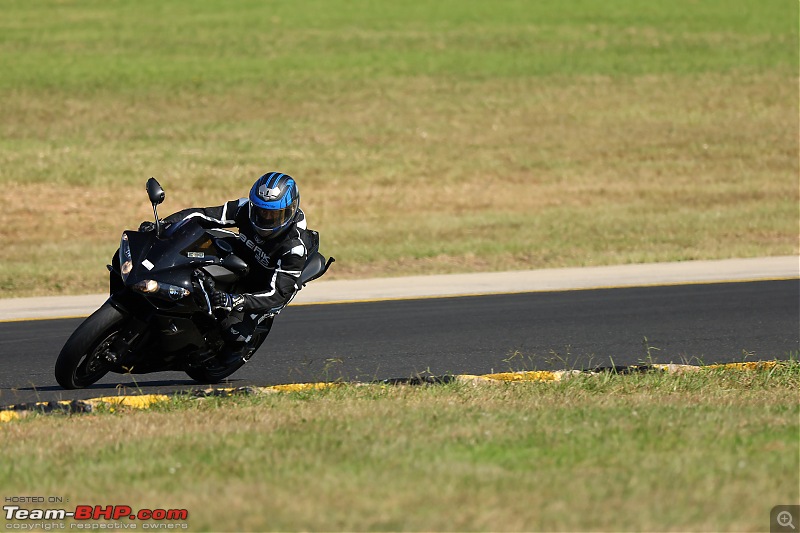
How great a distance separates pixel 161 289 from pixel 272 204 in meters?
1.07

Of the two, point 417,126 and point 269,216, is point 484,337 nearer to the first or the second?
point 269,216

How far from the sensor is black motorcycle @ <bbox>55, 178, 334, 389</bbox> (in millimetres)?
9172

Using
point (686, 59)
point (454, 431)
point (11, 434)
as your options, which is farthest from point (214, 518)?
point (686, 59)

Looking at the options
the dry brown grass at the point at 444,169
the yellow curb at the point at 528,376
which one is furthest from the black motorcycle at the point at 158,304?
the dry brown grass at the point at 444,169

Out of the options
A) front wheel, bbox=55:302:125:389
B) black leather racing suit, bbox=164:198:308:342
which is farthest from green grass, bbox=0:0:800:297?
black leather racing suit, bbox=164:198:308:342

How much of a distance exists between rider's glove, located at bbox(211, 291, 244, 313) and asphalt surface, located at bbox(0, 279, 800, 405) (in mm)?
1184

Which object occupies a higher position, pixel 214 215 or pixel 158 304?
pixel 214 215

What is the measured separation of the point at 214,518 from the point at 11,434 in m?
2.87

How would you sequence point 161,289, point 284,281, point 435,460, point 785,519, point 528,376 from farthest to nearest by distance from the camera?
point 528,376 → point 284,281 → point 161,289 → point 435,460 → point 785,519

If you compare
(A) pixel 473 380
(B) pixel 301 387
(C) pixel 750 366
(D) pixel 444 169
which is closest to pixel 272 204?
(B) pixel 301 387

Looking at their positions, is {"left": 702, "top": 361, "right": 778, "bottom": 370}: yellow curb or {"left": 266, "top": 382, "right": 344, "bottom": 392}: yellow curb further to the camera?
{"left": 702, "top": 361, "right": 778, "bottom": 370}: yellow curb

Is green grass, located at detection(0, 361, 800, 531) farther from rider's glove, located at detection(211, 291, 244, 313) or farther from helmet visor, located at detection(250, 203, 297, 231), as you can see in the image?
helmet visor, located at detection(250, 203, 297, 231)

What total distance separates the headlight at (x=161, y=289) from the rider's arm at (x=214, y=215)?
2.44 ft

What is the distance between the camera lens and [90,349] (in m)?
9.30
